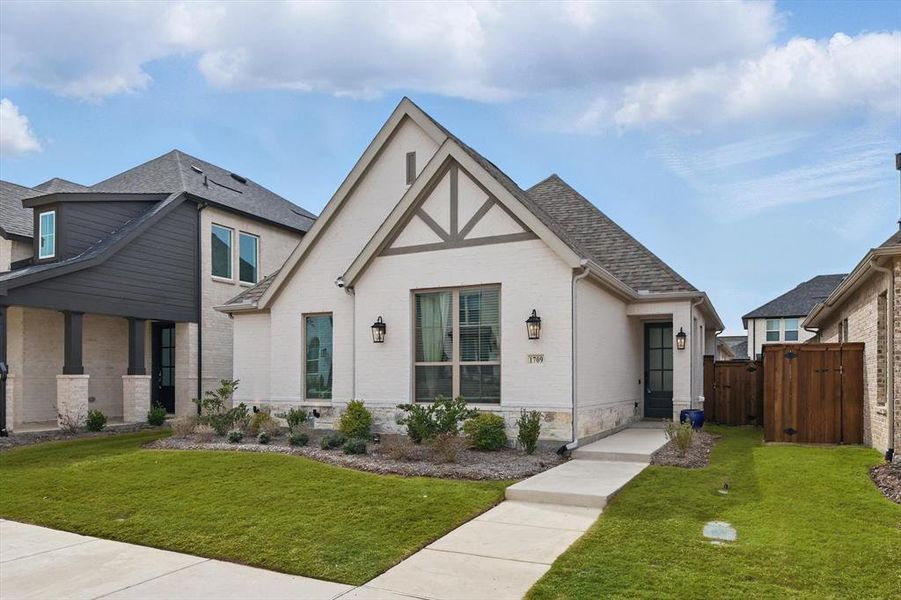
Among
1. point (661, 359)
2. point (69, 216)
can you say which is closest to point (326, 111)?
point (69, 216)

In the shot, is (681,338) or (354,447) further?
(681,338)

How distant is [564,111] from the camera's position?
584 inches

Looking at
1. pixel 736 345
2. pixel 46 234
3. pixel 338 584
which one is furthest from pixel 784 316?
pixel 338 584

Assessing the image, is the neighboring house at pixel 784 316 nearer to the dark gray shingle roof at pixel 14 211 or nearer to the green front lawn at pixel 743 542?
the green front lawn at pixel 743 542

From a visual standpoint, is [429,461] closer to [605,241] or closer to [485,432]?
[485,432]

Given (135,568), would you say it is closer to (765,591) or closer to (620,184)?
(765,591)

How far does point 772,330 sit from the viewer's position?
39688mm

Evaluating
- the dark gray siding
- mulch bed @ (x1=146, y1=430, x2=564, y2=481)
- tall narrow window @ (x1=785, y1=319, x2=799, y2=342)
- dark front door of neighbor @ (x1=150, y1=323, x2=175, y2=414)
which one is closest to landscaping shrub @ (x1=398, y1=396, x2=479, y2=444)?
mulch bed @ (x1=146, y1=430, x2=564, y2=481)

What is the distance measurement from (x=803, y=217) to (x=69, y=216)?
18.3 m

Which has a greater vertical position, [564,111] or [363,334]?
[564,111]

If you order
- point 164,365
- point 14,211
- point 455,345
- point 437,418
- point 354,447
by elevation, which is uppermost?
point 14,211

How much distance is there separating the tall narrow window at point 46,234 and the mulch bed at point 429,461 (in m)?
7.92

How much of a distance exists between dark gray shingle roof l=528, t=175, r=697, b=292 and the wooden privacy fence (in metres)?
4.19

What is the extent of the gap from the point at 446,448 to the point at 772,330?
36.2 metres
